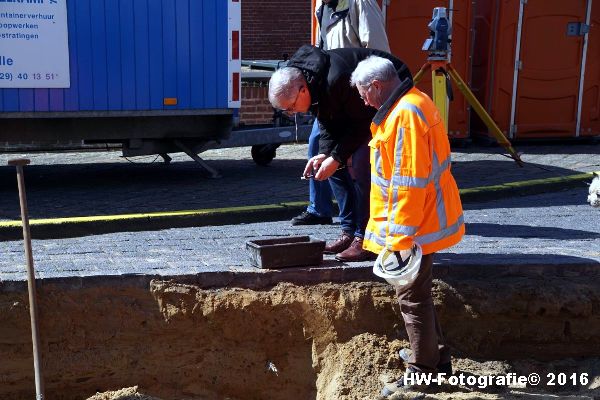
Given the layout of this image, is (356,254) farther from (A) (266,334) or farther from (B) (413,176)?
(B) (413,176)

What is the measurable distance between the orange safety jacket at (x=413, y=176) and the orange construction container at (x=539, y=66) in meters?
7.82

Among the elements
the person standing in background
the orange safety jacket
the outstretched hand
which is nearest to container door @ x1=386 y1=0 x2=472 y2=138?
the person standing in background

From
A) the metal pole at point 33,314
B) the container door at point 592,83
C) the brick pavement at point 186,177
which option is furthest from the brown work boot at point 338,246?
the container door at point 592,83

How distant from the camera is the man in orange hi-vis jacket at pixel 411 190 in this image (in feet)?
14.5

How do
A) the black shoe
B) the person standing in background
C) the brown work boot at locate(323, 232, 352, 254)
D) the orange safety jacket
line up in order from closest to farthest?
the orange safety jacket → the person standing in background → the brown work boot at locate(323, 232, 352, 254) → the black shoe

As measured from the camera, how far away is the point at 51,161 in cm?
1132

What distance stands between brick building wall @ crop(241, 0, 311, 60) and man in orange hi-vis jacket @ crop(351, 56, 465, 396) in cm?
1167

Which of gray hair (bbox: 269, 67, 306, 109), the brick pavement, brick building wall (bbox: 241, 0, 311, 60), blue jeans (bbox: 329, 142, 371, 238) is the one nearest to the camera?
gray hair (bbox: 269, 67, 306, 109)

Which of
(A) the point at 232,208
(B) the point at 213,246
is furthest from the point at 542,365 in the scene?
(A) the point at 232,208

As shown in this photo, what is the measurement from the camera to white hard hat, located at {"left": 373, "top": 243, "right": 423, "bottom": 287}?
14.8ft

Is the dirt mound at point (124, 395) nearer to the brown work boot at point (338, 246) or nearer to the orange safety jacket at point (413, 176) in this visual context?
the brown work boot at point (338, 246)

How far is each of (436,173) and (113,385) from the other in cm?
262

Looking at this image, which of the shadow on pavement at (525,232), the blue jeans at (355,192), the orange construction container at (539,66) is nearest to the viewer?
the blue jeans at (355,192)

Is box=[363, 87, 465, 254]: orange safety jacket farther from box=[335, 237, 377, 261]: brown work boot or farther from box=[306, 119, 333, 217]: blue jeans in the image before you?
box=[306, 119, 333, 217]: blue jeans
